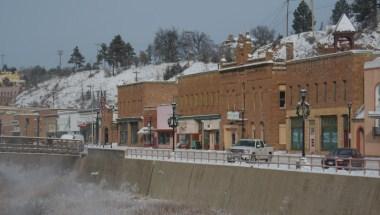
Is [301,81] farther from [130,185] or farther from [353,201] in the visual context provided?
[353,201]

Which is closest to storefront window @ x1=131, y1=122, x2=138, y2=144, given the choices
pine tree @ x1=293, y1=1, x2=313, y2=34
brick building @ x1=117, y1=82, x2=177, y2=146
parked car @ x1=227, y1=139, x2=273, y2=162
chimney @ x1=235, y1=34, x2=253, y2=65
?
brick building @ x1=117, y1=82, x2=177, y2=146

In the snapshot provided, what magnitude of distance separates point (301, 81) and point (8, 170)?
3186cm

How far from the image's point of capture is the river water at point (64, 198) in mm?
52531

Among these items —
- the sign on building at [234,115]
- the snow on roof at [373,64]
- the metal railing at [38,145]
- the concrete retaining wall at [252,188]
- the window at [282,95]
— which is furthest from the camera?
the metal railing at [38,145]

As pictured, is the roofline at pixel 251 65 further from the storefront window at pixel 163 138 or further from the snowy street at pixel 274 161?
the storefront window at pixel 163 138

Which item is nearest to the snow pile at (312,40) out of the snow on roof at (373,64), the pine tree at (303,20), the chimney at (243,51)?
the pine tree at (303,20)

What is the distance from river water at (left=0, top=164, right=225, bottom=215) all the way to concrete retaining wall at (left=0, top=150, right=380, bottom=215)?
3.88 ft

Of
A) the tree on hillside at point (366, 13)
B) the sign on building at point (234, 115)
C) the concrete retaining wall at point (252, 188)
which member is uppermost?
the tree on hillside at point (366, 13)

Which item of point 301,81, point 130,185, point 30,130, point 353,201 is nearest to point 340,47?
point 301,81

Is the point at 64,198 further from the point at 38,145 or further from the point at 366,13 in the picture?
the point at 366,13

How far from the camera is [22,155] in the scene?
88500 millimetres

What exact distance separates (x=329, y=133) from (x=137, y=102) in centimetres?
4133

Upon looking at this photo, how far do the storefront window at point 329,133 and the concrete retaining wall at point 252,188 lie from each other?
14736 mm

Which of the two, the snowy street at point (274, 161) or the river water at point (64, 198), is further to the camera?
the river water at point (64, 198)
